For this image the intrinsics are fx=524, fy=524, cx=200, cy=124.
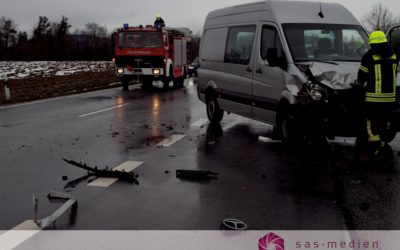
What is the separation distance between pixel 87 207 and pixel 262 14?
219 inches

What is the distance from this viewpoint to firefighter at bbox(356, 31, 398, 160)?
7.33 metres

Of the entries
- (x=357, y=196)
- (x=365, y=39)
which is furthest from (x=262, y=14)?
(x=357, y=196)

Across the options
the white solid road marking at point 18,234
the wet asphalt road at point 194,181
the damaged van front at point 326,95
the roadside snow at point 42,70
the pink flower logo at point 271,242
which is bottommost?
the roadside snow at point 42,70

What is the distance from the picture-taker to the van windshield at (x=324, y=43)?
8.58 meters

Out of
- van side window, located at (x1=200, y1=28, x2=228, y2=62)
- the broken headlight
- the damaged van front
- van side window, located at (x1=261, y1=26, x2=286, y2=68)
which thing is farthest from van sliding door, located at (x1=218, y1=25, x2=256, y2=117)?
the broken headlight

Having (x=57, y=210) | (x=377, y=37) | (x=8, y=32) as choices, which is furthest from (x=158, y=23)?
(x=8, y=32)

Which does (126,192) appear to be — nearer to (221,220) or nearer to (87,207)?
(87,207)

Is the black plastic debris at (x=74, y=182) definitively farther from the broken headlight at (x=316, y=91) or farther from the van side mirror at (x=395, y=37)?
the van side mirror at (x=395, y=37)

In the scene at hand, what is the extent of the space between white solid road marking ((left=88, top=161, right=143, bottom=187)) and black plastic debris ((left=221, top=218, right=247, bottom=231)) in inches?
77.5

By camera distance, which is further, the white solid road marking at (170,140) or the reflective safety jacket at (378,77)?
the white solid road marking at (170,140)

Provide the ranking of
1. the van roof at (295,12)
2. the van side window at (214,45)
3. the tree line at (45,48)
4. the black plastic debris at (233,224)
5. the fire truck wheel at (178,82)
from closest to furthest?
the black plastic debris at (233,224) < the van roof at (295,12) < the van side window at (214,45) < the fire truck wheel at (178,82) < the tree line at (45,48)

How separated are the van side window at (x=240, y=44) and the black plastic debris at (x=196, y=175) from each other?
355 cm

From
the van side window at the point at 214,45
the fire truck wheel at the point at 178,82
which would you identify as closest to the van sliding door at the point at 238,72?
the van side window at the point at 214,45

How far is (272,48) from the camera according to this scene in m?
8.38
